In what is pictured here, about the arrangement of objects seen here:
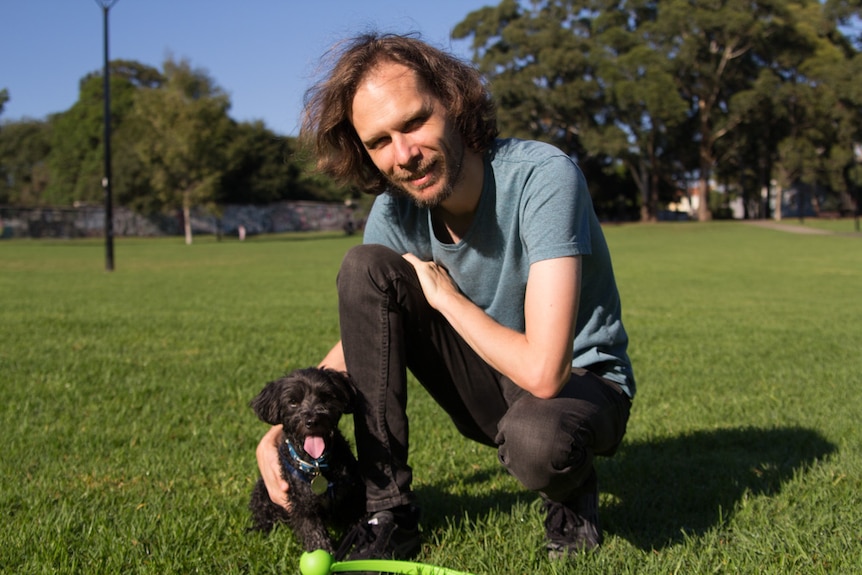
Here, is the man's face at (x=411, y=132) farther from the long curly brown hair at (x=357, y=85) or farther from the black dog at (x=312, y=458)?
the black dog at (x=312, y=458)

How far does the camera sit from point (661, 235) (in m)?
43.3

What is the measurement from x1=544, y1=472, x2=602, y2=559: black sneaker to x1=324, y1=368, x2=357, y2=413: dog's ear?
2.69ft

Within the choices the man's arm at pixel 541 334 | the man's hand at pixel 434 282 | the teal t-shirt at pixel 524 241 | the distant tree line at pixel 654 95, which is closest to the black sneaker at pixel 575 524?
the teal t-shirt at pixel 524 241

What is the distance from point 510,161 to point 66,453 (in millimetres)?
2809

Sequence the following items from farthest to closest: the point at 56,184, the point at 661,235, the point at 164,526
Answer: the point at 56,184, the point at 661,235, the point at 164,526

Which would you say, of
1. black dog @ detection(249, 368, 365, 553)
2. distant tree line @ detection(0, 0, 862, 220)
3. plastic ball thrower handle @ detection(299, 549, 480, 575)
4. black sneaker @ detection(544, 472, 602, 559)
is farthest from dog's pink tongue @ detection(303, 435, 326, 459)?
distant tree line @ detection(0, 0, 862, 220)

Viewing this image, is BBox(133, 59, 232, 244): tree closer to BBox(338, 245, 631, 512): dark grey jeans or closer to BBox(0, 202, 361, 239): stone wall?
BBox(0, 202, 361, 239): stone wall

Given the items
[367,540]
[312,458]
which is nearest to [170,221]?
[312,458]

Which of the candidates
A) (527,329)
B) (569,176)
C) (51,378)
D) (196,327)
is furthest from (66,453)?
(196,327)

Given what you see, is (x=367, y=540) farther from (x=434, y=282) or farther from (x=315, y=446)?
(x=434, y=282)

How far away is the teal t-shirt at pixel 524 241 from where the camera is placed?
243 centimetres

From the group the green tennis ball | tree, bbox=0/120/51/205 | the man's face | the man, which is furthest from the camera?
tree, bbox=0/120/51/205

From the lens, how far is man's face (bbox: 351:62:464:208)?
2.56 meters

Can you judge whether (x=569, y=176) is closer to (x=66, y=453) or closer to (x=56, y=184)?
(x=66, y=453)
